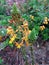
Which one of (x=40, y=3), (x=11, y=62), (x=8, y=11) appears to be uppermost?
(x=40, y=3)

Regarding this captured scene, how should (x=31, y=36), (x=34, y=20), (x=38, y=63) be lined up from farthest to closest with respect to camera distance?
(x=34, y=20) → (x=38, y=63) → (x=31, y=36)

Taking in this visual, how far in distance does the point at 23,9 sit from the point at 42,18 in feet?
1.71

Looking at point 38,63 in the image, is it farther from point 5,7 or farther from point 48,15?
point 5,7

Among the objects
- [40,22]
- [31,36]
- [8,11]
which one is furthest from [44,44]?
[31,36]

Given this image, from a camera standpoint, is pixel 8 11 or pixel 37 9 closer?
pixel 37 9

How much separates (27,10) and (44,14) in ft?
1.42

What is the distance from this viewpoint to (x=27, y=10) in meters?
4.18

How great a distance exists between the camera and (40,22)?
12.7 feet

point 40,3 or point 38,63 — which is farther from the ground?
point 40,3

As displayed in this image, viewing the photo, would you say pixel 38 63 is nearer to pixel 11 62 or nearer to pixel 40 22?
pixel 11 62

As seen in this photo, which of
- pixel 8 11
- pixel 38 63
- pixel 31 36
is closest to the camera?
pixel 31 36

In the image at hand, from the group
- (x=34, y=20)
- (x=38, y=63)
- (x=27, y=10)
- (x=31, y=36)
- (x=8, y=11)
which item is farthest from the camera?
(x=8, y=11)

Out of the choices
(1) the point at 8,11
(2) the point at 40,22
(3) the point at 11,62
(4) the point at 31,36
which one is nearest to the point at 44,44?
(2) the point at 40,22

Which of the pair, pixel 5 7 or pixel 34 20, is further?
pixel 5 7
